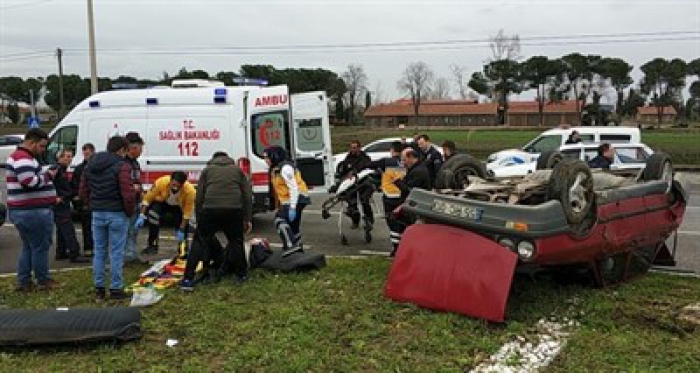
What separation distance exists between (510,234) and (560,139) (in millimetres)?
12927

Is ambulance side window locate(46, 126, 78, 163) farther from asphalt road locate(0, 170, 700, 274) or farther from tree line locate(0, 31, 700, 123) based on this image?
tree line locate(0, 31, 700, 123)

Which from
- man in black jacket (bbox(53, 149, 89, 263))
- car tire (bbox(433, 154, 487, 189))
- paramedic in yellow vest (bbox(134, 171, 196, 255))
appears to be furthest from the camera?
man in black jacket (bbox(53, 149, 89, 263))

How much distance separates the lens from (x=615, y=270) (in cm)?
657

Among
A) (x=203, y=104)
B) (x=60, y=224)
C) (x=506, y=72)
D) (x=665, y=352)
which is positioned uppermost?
(x=506, y=72)

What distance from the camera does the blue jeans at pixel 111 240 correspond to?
6223 millimetres

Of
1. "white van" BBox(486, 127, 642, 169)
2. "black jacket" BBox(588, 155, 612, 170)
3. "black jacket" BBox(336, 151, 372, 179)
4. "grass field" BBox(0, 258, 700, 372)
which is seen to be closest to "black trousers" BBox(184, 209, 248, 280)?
"grass field" BBox(0, 258, 700, 372)

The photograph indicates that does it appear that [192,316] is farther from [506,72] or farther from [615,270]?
[506,72]

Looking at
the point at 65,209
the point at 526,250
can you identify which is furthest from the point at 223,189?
the point at 65,209

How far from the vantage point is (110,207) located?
619cm

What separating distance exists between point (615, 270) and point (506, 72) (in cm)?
7685

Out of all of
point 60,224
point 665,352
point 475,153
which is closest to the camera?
point 665,352

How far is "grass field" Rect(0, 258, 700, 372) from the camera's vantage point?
184 inches

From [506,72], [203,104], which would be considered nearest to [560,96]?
[506,72]

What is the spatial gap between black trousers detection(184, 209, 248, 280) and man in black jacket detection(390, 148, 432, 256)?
2.18 m
